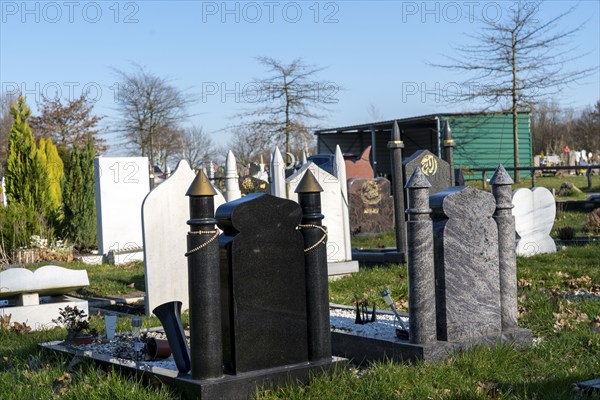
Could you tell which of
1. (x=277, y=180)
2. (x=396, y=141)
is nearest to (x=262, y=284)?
(x=277, y=180)

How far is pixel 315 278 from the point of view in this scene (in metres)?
5.39

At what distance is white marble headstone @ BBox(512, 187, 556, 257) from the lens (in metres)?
13.2

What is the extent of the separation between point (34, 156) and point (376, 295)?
490 inches

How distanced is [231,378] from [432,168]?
891 cm

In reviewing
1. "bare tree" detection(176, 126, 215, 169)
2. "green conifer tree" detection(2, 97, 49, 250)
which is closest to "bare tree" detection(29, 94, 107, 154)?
"bare tree" detection(176, 126, 215, 169)

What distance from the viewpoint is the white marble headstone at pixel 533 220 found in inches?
520

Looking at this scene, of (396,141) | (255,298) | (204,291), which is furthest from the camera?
(396,141)

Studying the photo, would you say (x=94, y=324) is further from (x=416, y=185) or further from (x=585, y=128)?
(x=585, y=128)

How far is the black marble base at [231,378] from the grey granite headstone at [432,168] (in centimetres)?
813

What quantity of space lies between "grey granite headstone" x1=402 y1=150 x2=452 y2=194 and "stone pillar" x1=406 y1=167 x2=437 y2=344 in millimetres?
7223

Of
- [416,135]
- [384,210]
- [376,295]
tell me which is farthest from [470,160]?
[376,295]

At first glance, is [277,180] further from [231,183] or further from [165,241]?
[165,241]

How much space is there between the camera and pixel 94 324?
8.18 metres

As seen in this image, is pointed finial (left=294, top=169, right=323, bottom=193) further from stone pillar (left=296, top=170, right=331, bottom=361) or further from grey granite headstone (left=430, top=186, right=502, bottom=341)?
grey granite headstone (left=430, top=186, right=502, bottom=341)
